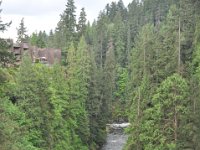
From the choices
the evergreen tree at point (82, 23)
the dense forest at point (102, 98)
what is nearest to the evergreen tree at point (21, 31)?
the evergreen tree at point (82, 23)

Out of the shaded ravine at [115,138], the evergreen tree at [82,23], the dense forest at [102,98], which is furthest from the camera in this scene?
the evergreen tree at [82,23]

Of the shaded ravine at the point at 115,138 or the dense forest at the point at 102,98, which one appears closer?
the dense forest at the point at 102,98

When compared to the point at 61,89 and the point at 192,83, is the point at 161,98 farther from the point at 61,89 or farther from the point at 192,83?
the point at 61,89

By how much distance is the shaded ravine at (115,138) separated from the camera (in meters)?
64.8

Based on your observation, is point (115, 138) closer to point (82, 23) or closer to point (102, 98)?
point (102, 98)

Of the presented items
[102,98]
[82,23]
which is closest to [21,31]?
[82,23]

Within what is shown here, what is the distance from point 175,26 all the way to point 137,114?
929 cm

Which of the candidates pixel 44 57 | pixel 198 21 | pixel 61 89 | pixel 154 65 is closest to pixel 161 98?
pixel 154 65

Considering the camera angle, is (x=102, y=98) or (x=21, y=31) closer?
(x=102, y=98)

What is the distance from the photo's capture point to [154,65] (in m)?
41.8

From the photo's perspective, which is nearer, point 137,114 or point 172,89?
point 172,89

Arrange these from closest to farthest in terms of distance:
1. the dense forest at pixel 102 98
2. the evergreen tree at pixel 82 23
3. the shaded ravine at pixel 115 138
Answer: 1. the dense forest at pixel 102 98
2. the shaded ravine at pixel 115 138
3. the evergreen tree at pixel 82 23

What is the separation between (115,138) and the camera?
73.1m

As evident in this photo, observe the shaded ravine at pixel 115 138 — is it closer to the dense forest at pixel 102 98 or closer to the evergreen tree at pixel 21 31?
the dense forest at pixel 102 98
